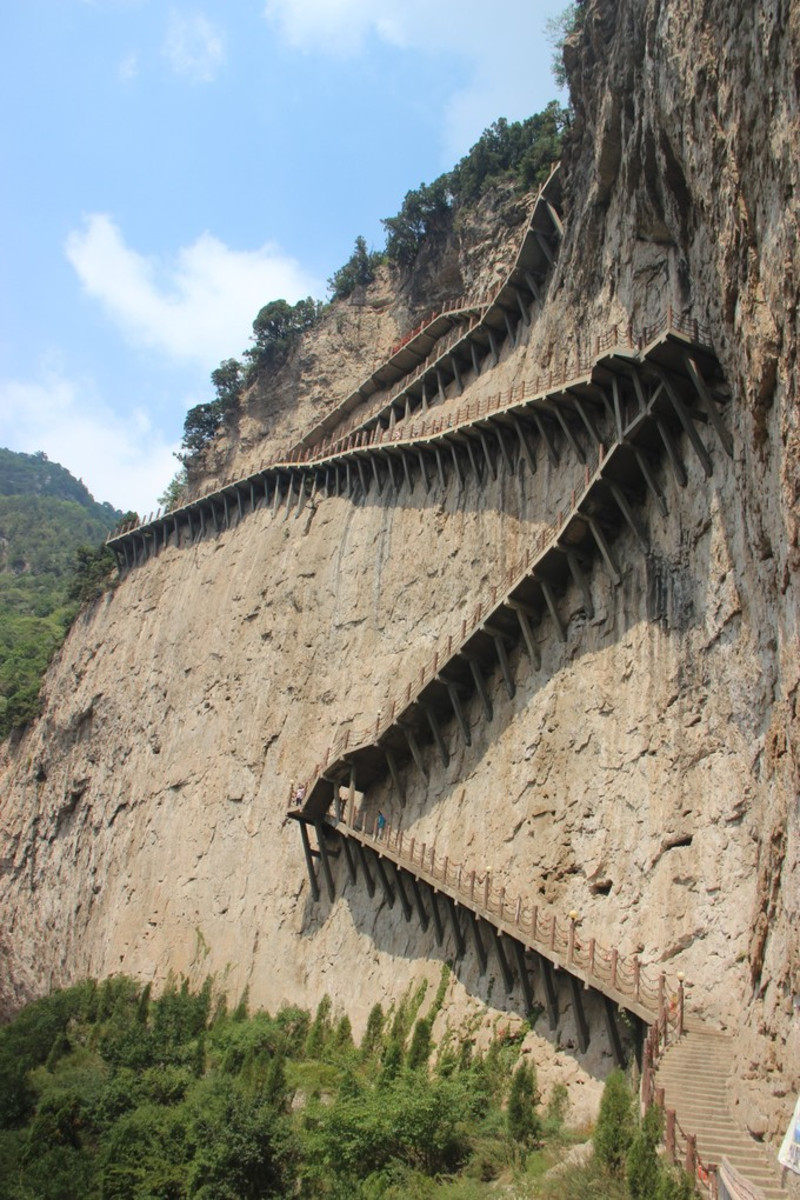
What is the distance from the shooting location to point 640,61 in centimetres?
2292

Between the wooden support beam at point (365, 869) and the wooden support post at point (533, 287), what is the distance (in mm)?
18988

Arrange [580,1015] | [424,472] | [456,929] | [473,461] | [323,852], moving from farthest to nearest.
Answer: [424,472], [473,461], [323,852], [456,929], [580,1015]

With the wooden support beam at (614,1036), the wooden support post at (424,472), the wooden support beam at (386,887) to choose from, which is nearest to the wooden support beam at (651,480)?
the wooden support beam at (614,1036)

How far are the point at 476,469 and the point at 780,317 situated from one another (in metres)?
18.1

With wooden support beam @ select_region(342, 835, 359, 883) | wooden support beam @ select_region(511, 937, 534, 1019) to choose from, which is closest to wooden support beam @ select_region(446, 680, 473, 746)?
wooden support beam @ select_region(342, 835, 359, 883)

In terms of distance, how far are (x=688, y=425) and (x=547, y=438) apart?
7.92m

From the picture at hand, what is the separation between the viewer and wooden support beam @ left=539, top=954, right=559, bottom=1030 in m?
18.6

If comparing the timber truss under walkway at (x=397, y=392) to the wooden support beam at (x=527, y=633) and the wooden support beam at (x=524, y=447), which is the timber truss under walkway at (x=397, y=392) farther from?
the wooden support beam at (x=527, y=633)

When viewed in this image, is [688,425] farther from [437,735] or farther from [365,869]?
[365,869]

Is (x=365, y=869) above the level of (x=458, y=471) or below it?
below

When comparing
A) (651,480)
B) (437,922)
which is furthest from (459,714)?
(651,480)

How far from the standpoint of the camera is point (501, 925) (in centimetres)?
1972

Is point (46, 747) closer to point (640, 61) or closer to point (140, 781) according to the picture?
point (140, 781)

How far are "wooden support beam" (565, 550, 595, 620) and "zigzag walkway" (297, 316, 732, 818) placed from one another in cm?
3
